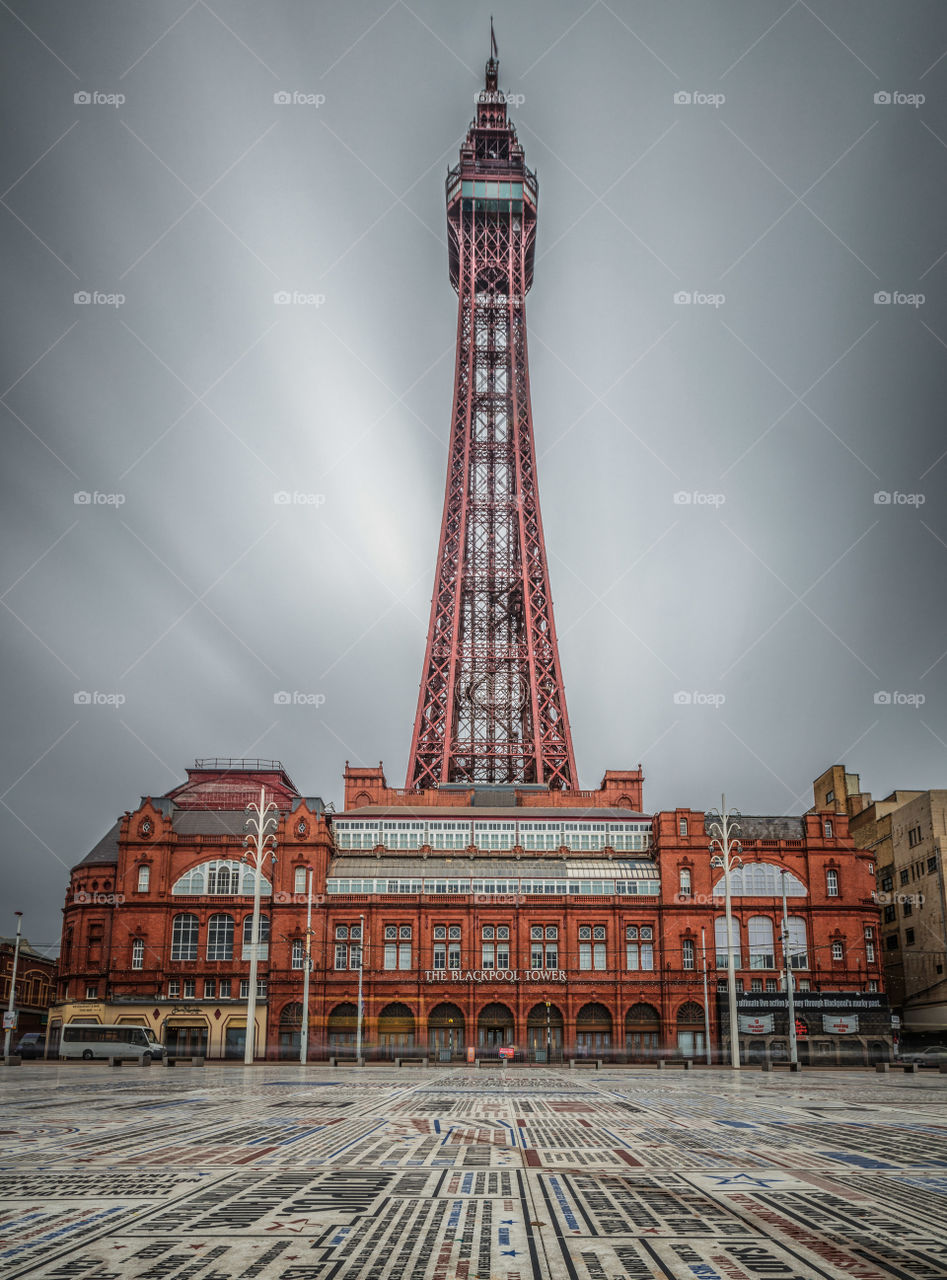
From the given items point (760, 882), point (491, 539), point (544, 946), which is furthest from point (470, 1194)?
point (491, 539)

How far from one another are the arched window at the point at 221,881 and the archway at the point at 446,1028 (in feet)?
48.0

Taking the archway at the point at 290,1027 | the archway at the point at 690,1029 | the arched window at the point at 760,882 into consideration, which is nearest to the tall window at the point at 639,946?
the archway at the point at 690,1029

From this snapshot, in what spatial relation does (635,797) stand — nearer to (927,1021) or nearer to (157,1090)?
(927,1021)

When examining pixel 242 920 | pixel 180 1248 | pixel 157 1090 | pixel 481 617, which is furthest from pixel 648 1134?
pixel 481 617

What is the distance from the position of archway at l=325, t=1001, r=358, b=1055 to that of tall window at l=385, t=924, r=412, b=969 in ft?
12.2

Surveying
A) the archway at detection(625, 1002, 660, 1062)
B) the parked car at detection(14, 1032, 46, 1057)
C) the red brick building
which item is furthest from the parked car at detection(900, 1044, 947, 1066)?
the parked car at detection(14, 1032, 46, 1057)

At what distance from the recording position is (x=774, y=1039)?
68.9 meters

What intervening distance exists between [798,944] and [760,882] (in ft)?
15.6

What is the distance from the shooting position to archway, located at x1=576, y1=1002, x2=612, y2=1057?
237ft

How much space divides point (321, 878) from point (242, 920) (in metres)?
6.05

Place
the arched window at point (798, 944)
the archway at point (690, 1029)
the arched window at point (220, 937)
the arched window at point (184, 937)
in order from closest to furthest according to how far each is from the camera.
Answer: the archway at point (690, 1029)
the arched window at point (798, 944)
the arched window at point (220, 937)
the arched window at point (184, 937)

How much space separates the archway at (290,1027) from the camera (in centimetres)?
7144

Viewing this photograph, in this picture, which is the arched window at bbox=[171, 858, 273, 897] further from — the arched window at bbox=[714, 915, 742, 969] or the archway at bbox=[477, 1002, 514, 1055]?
the arched window at bbox=[714, 915, 742, 969]

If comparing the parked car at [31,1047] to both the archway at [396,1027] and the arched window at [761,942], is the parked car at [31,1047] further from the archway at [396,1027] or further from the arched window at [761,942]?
the arched window at [761,942]
